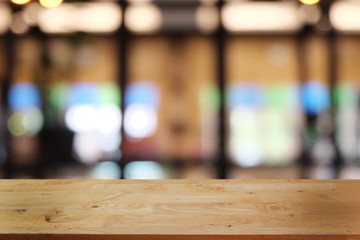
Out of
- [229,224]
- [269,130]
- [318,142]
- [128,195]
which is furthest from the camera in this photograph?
[269,130]

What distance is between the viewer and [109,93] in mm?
5031

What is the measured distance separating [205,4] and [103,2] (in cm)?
148

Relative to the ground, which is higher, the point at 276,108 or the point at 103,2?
the point at 103,2

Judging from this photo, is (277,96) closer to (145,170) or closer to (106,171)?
(145,170)

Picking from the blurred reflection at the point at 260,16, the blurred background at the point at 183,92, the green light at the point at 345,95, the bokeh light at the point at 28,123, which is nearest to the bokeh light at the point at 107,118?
the blurred background at the point at 183,92

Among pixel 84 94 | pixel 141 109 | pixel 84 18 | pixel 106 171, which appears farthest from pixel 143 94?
pixel 84 18

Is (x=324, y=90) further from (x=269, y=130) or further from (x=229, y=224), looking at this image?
(x=229, y=224)

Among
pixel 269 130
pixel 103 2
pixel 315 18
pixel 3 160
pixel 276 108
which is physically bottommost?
pixel 3 160

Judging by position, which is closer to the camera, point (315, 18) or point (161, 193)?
point (161, 193)

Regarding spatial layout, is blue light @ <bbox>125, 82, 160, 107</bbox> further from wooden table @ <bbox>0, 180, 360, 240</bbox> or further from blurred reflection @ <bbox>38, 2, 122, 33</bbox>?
wooden table @ <bbox>0, 180, 360, 240</bbox>

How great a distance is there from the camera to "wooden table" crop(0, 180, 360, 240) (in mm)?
1151

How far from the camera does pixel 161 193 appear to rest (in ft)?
4.35

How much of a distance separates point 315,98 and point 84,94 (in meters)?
3.35

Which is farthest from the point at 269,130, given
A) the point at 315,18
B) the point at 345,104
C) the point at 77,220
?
the point at 77,220
